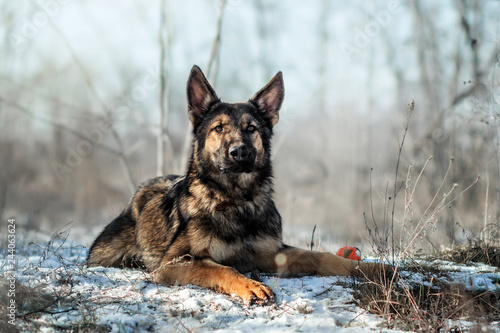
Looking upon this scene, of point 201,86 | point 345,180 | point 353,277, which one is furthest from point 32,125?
point 353,277

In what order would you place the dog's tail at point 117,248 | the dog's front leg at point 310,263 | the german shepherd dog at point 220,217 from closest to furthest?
the german shepherd dog at point 220,217 → the dog's front leg at point 310,263 → the dog's tail at point 117,248

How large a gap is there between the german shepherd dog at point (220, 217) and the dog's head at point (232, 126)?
0.04 feet

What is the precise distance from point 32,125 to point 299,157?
21018 mm

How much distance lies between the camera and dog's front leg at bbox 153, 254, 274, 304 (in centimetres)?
287

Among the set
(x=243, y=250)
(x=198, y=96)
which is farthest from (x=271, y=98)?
(x=243, y=250)

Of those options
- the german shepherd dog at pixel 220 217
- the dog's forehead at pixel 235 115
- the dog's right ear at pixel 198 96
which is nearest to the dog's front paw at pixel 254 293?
the german shepherd dog at pixel 220 217

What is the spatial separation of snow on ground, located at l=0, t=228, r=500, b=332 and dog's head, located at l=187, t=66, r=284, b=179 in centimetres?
129

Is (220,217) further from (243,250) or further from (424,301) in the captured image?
(424,301)

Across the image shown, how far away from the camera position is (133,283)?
3.21 meters

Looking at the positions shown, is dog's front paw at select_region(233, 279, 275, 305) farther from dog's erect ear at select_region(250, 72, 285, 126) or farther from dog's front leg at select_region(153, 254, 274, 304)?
dog's erect ear at select_region(250, 72, 285, 126)

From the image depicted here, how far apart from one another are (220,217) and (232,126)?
1.02 m

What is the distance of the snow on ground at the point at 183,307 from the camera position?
243 cm

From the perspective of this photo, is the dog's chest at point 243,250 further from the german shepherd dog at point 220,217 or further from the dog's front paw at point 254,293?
the dog's front paw at point 254,293

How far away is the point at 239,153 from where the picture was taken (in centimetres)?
362
